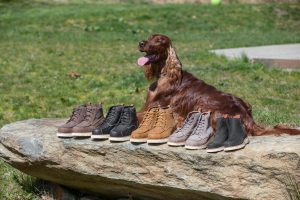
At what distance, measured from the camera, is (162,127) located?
15.8 feet

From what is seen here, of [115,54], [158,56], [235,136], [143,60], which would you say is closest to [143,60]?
[143,60]

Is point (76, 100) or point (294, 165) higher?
point (294, 165)

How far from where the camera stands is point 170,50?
5.34 meters

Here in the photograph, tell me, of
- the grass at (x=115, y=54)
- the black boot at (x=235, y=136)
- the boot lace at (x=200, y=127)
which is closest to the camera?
the black boot at (x=235, y=136)

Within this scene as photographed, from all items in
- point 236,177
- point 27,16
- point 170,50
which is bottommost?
point 27,16

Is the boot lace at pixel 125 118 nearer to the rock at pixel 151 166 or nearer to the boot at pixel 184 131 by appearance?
the rock at pixel 151 166

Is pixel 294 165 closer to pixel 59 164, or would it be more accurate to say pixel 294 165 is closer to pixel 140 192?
pixel 140 192

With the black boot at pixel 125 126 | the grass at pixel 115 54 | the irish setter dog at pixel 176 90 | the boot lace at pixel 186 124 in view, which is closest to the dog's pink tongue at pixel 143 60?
the irish setter dog at pixel 176 90

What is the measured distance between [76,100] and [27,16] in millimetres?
15388

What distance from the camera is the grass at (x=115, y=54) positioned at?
9.65 meters

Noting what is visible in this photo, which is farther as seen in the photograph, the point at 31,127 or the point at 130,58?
the point at 130,58

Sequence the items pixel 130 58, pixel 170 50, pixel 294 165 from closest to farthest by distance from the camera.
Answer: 1. pixel 294 165
2. pixel 170 50
3. pixel 130 58

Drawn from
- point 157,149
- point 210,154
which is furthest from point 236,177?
point 157,149

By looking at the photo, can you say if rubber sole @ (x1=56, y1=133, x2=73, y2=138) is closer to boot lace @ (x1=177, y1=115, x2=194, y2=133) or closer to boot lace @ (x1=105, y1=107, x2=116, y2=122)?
boot lace @ (x1=105, y1=107, x2=116, y2=122)
